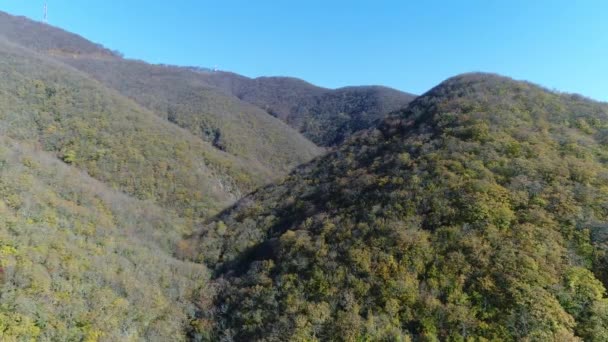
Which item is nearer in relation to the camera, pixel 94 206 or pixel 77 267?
pixel 77 267

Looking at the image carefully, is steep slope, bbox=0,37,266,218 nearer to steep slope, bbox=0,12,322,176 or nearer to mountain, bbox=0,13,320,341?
mountain, bbox=0,13,320,341

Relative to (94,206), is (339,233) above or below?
above

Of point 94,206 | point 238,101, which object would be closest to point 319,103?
point 238,101

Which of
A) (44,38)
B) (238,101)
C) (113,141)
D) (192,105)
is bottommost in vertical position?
(113,141)

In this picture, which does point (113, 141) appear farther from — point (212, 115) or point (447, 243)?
point (447, 243)

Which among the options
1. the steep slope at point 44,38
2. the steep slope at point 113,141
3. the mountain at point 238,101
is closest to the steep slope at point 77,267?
the steep slope at point 113,141

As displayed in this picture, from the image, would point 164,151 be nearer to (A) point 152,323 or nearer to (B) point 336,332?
(A) point 152,323

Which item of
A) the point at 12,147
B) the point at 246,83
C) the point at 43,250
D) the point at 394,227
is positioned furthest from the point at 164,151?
the point at 246,83
